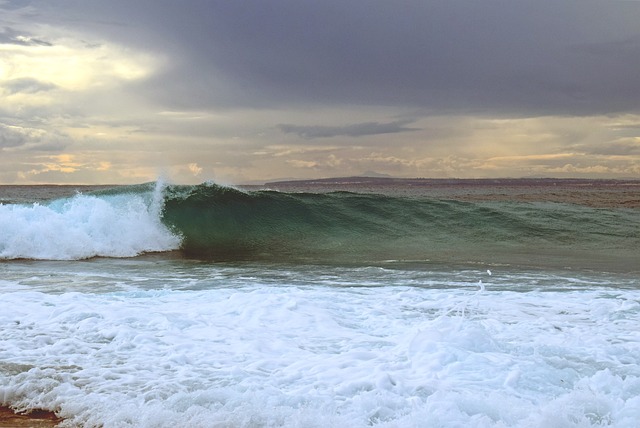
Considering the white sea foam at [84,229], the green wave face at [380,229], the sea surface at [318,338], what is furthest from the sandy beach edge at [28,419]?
the white sea foam at [84,229]

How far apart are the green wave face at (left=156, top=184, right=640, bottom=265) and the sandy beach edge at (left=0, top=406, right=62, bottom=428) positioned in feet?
26.1

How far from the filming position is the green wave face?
12.8 meters

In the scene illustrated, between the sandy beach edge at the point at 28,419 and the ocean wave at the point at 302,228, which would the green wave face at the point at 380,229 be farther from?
the sandy beach edge at the point at 28,419

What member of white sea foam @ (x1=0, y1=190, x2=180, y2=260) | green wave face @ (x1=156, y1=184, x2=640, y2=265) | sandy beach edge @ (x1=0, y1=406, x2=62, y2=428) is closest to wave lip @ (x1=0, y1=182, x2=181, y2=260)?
white sea foam @ (x1=0, y1=190, x2=180, y2=260)

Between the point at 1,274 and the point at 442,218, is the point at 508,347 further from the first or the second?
the point at 442,218

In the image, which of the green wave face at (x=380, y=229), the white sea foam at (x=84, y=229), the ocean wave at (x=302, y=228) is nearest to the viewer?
the white sea foam at (x=84, y=229)

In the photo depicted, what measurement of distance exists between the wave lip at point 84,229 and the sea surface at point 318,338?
8 centimetres

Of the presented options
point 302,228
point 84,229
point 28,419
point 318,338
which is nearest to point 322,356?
point 318,338

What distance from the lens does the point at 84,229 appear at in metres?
13.5

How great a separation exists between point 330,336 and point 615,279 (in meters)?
5.41

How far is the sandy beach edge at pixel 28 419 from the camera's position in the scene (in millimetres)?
3424

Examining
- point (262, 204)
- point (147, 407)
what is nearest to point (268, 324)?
point (147, 407)

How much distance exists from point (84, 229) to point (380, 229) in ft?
26.1

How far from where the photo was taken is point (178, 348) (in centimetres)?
471
